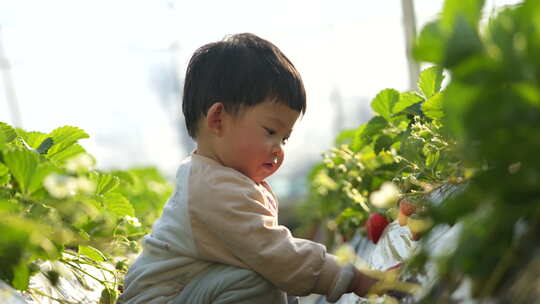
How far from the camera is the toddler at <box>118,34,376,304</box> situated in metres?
0.83

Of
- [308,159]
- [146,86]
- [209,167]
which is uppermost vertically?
[209,167]

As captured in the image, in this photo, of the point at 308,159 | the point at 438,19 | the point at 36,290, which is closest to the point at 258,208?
the point at 36,290

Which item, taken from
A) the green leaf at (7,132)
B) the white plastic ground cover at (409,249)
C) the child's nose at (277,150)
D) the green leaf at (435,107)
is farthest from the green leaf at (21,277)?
the green leaf at (435,107)

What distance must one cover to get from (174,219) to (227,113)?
193 millimetres

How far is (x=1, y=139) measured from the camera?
70cm

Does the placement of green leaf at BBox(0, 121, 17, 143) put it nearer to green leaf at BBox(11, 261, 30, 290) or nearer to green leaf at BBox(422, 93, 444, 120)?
green leaf at BBox(11, 261, 30, 290)

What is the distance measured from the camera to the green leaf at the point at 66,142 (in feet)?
3.14

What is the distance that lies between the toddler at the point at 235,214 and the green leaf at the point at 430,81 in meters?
0.19

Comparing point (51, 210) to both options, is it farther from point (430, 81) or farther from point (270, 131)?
point (430, 81)

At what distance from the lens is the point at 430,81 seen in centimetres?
100

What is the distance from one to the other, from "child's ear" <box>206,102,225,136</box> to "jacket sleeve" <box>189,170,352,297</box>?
144 millimetres

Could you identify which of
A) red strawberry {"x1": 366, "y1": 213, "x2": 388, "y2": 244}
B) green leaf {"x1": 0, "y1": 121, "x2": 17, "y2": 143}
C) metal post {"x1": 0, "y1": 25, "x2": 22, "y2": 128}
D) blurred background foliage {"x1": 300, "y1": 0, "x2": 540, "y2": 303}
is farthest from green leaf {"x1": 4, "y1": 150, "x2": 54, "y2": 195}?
metal post {"x1": 0, "y1": 25, "x2": 22, "y2": 128}

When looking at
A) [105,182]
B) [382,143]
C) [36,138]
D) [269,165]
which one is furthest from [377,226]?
[36,138]

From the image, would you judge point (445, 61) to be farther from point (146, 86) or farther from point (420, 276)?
point (146, 86)
